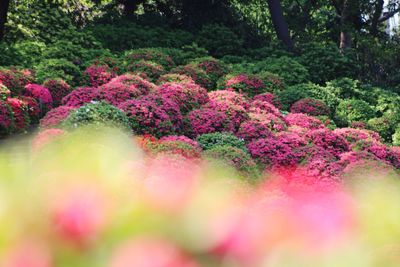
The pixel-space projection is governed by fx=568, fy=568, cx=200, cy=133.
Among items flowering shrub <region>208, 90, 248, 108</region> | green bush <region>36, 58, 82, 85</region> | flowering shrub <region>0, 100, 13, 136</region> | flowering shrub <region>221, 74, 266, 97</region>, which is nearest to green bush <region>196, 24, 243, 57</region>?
flowering shrub <region>221, 74, 266, 97</region>

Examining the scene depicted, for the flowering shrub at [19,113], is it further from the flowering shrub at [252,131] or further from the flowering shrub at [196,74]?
the flowering shrub at [196,74]

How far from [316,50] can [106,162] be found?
1323cm

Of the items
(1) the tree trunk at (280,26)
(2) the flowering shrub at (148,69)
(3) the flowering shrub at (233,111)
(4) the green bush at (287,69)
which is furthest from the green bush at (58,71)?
(1) the tree trunk at (280,26)

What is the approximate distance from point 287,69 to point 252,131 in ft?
20.2

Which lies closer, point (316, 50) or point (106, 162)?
point (106, 162)

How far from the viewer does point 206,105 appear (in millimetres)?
7555

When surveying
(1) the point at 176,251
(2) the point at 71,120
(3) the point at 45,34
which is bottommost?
(3) the point at 45,34

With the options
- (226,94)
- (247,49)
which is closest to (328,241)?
(226,94)

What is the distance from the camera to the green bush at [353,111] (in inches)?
420

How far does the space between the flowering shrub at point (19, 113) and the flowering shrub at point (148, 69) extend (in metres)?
2.99

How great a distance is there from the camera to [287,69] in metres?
12.8

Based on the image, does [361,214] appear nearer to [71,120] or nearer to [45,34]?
[71,120]

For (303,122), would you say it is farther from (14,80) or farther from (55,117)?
(14,80)

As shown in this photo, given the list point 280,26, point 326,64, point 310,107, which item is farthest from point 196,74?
point 280,26
